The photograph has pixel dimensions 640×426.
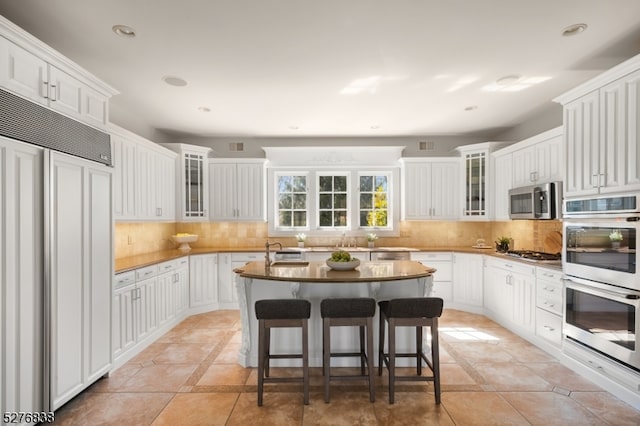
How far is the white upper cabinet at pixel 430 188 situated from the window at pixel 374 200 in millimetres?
371

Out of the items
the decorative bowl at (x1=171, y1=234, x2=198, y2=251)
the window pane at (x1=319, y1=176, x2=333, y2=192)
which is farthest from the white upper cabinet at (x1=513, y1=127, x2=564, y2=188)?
the decorative bowl at (x1=171, y1=234, x2=198, y2=251)

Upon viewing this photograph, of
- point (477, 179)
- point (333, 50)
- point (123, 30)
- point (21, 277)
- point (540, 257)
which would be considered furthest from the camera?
point (477, 179)

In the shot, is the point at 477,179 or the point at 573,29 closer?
the point at 573,29

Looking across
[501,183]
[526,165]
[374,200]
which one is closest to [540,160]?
[526,165]

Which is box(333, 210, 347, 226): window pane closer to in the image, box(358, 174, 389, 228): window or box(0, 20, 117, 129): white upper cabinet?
box(358, 174, 389, 228): window

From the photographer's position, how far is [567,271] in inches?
117

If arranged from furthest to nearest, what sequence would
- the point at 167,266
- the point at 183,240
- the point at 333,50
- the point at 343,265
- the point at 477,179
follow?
1. the point at 477,179
2. the point at 183,240
3. the point at 167,266
4. the point at 343,265
5. the point at 333,50

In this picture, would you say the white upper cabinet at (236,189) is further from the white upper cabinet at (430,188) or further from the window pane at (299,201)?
the white upper cabinet at (430,188)

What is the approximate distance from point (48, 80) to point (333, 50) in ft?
6.87

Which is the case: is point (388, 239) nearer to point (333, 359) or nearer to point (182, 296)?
point (333, 359)

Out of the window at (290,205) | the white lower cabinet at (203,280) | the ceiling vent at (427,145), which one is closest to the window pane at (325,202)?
the window at (290,205)

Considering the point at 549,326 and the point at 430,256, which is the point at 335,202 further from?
the point at 549,326

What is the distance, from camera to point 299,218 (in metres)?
5.59

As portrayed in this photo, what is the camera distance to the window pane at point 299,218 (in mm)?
5586
